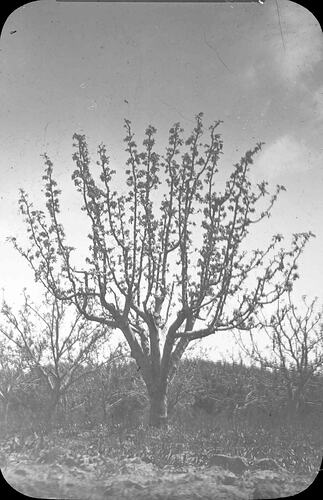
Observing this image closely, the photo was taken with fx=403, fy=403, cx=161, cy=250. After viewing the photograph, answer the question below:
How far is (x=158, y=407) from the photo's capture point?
10688 millimetres

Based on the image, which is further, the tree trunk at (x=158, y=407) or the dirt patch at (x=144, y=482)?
the tree trunk at (x=158, y=407)

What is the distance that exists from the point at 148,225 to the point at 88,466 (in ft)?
18.7

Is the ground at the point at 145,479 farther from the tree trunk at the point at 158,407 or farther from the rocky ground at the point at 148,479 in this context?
the tree trunk at the point at 158,407

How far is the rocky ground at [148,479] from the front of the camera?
7.09m

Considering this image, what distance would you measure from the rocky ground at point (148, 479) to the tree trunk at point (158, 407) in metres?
2.01

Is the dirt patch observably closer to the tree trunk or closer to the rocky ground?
the rocky ground

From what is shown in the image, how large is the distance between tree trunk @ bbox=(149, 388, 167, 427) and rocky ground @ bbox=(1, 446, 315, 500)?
2.01 m

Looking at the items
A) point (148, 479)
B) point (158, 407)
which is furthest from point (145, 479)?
point (158, 407)

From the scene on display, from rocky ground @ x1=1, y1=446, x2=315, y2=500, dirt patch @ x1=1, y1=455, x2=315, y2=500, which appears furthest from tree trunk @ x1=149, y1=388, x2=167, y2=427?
dirt patch @ x1=1, y1=455, x2=315, y2=500

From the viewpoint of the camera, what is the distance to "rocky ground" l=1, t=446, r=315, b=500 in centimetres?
709

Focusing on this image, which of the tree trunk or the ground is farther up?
the tree trunk

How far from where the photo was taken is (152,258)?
34.6ft

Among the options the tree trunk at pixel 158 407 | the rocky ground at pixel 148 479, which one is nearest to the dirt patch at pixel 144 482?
the rocky ground at pixel 148 479

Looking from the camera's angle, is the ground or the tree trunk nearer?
the ground
